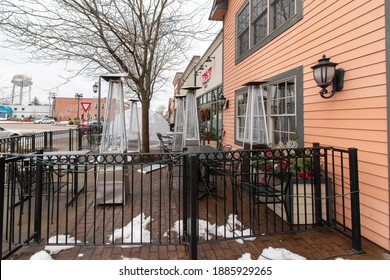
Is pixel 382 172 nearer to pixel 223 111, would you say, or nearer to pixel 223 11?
pixel 223 111

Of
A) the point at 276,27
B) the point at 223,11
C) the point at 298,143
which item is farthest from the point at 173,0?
the point at 298,143

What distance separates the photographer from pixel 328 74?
138 inches

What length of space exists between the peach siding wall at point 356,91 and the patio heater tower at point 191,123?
285 cm

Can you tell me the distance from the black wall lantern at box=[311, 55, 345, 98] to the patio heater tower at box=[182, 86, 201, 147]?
368cm

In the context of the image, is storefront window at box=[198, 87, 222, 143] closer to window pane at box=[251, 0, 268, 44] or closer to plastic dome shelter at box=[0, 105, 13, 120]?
window pane at box=[251, 0, 268, 44]

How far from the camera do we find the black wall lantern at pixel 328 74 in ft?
11.4

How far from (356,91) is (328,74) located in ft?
1.48

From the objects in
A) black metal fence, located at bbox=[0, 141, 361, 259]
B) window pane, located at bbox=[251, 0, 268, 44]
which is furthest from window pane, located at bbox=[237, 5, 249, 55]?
black metal fence, located at bbox=[0, 141, 361, 259]

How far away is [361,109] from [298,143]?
1.54 m

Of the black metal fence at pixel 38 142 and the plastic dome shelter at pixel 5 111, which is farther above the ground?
the plastic dome shelter at pixel 5 111

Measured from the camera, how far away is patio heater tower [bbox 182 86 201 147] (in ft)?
22.4

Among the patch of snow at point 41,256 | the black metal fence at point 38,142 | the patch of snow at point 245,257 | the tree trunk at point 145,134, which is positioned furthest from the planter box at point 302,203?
the tree trunk at point 145,134

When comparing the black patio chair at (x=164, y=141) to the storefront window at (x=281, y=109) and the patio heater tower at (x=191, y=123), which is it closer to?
the patio heater tower at (x=191, y=123)

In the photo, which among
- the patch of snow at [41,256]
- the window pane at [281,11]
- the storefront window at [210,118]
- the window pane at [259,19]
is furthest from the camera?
the storefront window at [210,118]
